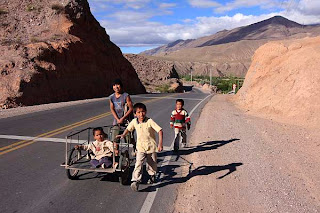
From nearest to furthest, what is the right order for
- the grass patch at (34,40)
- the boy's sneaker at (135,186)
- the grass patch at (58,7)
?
the boy's sneaker at (135,186), the grass patch at (34,40), the grass patch at (58,7)

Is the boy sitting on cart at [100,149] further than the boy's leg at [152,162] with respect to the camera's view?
Yes

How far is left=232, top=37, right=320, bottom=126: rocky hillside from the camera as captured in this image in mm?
13602

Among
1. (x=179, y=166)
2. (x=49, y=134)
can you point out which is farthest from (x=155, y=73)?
(x=179, y=166)

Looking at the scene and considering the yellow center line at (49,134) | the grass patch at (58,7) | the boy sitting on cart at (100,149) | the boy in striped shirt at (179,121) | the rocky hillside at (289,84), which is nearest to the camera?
the boy sitting on cart at (100,149)

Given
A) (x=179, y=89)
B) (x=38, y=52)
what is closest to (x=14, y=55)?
(x=38, y=52)

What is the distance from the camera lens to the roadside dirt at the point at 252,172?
5082mm

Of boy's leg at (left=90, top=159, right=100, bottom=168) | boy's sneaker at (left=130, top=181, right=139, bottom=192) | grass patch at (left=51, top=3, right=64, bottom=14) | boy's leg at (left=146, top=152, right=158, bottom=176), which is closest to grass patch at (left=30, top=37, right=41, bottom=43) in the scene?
grass patch at (left=51, top=3, right=64, bottom=14)

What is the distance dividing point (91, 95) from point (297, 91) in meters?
20.0

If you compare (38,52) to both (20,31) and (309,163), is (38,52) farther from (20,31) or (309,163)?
(309,163)

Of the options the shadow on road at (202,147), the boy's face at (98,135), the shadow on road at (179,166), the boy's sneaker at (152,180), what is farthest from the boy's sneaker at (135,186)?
the shadow on road at (202,147)

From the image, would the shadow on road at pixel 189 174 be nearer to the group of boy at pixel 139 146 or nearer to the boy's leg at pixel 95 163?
the group of boy at pixel 139 146

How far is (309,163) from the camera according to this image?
7289 millimetres

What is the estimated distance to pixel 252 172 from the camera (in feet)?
21.6

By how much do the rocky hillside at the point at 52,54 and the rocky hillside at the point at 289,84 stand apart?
1475 cm
